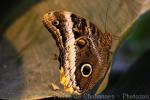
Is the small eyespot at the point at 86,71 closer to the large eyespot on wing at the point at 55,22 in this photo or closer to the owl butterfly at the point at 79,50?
the owl butterfly at the point at 79,50

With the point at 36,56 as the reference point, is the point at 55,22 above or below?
above

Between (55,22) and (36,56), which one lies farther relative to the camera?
(36,56)

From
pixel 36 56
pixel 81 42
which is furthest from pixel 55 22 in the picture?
pixel 36 56

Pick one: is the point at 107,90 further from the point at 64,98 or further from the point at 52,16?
the point at 52,16

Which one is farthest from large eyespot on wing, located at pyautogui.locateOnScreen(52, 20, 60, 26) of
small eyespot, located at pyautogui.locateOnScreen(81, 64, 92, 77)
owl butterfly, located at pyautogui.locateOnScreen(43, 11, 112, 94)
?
small eyespot, located at pyautogui.locateOnScreen(81, 64, 92, 77)

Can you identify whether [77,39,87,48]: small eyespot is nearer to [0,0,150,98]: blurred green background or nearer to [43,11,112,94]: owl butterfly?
[43,11,112,94]: owl butterfly

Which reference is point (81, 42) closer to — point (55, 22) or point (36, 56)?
point (55, 22)

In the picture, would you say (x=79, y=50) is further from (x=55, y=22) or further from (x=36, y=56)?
(x=36, y=56)

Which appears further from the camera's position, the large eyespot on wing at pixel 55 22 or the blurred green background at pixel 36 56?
the blurred green background at pixel 36 56

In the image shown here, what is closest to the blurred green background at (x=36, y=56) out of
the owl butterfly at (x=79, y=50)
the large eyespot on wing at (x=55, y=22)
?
the owl butterfly at (x=79, y=50)
